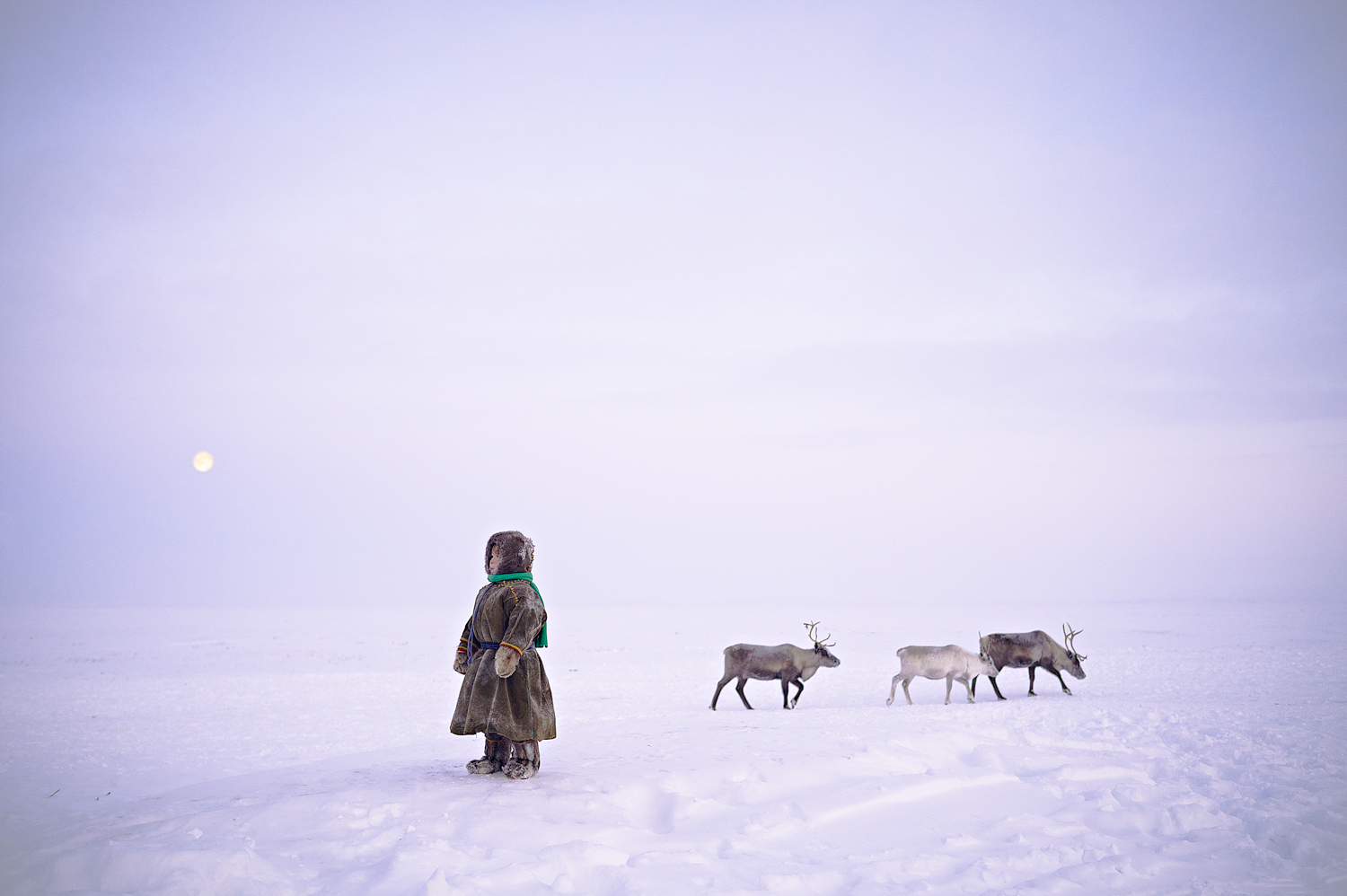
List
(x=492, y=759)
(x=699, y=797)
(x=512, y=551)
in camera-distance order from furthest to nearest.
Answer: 1. (x=512, y=551)
2. (x=492, y=759)
3. (x=699, y=797)

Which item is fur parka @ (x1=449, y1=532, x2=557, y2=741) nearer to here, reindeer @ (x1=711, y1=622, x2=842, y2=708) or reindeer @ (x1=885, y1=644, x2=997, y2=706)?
reindeer @ (x1=711, y1=622, x2=842, y2=708)

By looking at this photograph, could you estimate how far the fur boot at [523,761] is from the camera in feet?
20.1

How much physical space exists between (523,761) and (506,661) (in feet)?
3.04

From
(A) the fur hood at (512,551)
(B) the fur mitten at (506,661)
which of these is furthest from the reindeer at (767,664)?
(B) the fur mitten at (506,661)

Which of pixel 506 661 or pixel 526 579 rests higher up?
pixel 526 579

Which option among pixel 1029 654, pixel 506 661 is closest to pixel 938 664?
pixel 1029 654

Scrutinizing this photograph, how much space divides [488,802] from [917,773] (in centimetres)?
381

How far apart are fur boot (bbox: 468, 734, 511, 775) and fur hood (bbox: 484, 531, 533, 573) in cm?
140

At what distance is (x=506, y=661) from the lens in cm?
604

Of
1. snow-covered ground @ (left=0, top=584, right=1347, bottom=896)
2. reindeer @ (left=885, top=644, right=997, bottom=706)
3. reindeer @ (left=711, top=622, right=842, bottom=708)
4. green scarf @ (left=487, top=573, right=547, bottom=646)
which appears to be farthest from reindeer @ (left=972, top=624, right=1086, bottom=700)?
green scarf @ (left=487, top=573, right=547, bottom=646)


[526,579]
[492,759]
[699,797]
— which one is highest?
[526,579]

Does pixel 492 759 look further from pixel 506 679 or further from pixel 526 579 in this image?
pixel 526 579

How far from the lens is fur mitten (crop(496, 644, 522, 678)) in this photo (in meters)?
5.99

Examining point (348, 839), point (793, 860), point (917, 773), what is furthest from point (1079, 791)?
point (348, 839)
